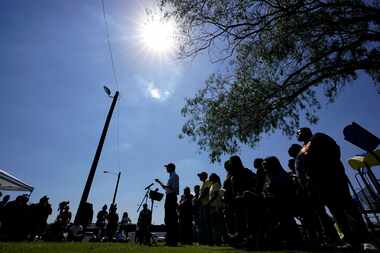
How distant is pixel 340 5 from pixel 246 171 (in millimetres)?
8589

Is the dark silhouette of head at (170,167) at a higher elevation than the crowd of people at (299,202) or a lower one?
higher

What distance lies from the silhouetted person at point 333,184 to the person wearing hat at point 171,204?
3.81 meters

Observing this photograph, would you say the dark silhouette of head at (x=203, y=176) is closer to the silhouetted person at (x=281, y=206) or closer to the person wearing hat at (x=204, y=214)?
the person wearing hat at (x=204, y=214)

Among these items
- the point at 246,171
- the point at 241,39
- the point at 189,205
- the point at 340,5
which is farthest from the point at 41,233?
the point at 340,5

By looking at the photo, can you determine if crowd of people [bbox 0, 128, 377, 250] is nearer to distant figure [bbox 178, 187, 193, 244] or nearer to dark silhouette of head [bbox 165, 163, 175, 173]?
dark silhouette of head [bbox 165, 163, 175, 173]

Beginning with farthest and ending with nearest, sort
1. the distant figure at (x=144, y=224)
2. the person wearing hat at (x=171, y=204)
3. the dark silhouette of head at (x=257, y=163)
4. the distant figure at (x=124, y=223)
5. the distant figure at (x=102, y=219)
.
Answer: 1. the distant figure at (x=124, y=223)
2. the distant figure at (x=102, y=219)
3. the distant figure at (x=144, y=224)
4. the person wearing hat at (x=171, y=204)
5. the dark silhouette of head at (x=257, y=163)

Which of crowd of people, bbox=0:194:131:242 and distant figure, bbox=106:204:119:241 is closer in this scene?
crowd of people, bbox=0:194:131:242

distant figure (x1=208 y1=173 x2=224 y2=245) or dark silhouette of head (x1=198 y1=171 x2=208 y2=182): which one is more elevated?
dark silhouette of head (x1=198 y1=171 x2=208 y2=182)

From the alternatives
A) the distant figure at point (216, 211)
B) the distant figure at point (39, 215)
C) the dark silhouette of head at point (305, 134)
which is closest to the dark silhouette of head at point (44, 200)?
the distant figure at point (39, 215)

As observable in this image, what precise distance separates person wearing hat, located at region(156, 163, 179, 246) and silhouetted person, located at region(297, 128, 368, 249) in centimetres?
381

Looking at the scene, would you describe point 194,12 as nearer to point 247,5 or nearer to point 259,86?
point 247,5

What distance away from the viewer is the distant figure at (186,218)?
765cm

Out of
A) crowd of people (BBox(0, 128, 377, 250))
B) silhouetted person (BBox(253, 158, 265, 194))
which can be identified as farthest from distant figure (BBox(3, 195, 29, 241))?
silhouetted person (BBox(253, 158, 265, 194))

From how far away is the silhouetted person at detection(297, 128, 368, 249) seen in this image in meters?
3.24
